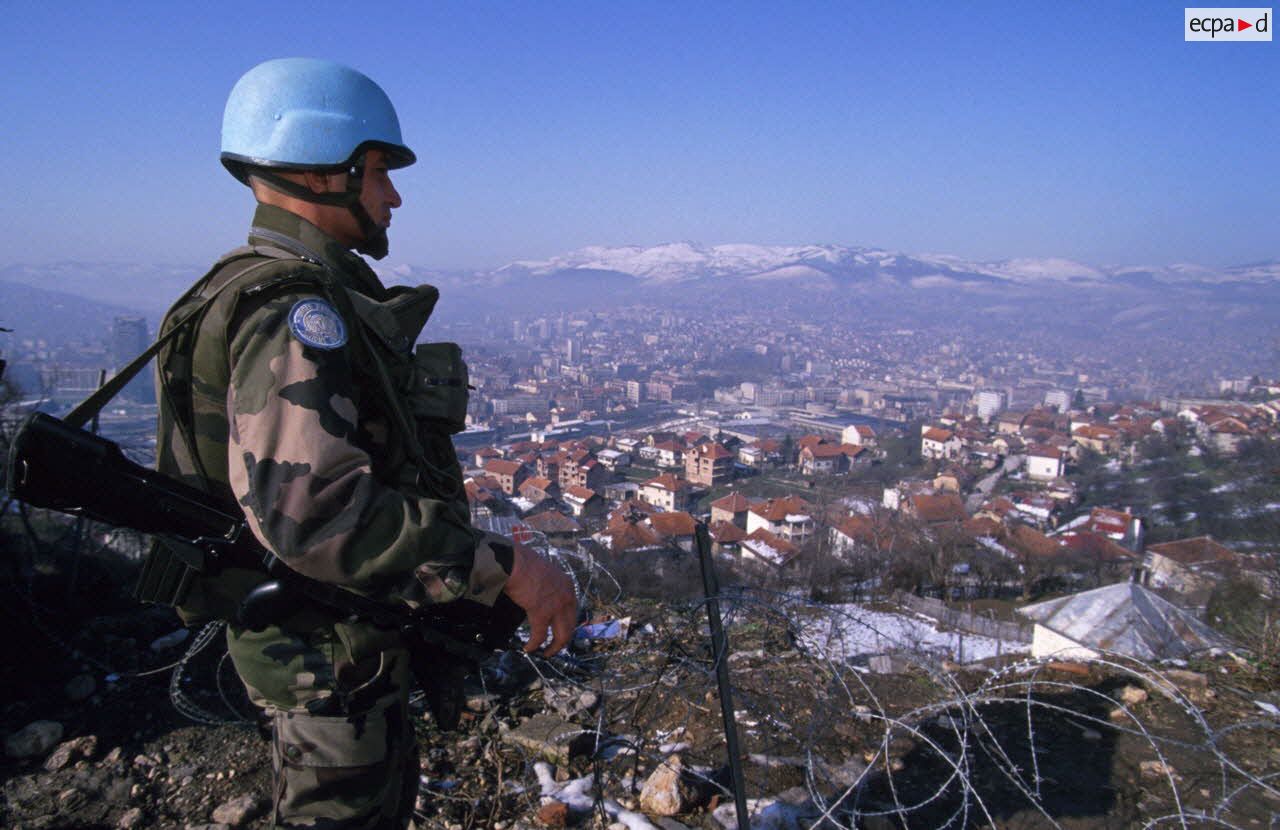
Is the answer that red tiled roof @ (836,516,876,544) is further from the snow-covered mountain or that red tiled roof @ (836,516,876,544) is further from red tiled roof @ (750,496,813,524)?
the snow-covered mountain

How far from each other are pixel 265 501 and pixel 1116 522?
23467 millimetres

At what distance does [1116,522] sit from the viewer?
787 inches

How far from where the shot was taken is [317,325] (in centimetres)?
139

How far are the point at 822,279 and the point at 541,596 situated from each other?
414 feet

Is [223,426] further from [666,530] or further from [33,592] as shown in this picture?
[666,530]

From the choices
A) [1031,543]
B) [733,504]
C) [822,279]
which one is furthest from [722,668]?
[822,279]

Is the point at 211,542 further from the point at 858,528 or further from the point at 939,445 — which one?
the point at 939,445

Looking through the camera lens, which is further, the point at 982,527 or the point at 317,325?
the point at 982,527

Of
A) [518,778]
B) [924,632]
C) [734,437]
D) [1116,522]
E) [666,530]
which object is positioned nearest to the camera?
[518,778]

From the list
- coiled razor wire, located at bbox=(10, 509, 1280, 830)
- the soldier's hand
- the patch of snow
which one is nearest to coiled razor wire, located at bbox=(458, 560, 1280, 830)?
coiled razor wire, located at bbox=(10, 509, 1280, 830)

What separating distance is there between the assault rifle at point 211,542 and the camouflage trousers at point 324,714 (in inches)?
3.0

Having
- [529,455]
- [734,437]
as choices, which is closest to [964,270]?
[734,437]

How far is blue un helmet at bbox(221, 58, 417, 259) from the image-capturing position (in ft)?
5.47

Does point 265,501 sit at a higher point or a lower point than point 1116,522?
higher
